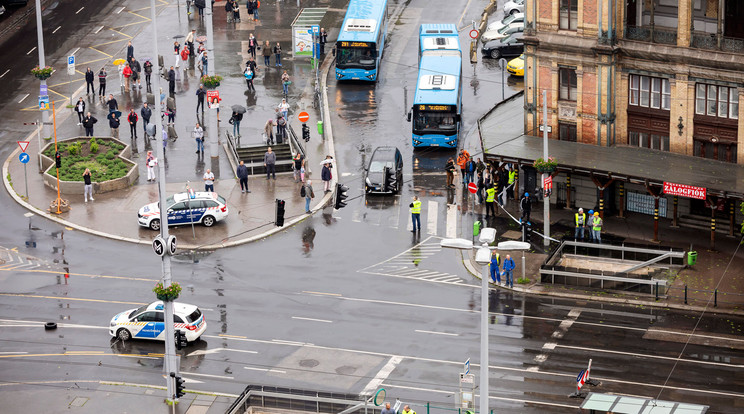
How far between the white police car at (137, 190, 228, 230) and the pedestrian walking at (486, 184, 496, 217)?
533 inches

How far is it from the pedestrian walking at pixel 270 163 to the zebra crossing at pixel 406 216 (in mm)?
6294

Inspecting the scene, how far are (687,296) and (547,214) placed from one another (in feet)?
29.1

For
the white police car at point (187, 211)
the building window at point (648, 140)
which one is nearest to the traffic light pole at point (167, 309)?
the white police car at point (187, 211)

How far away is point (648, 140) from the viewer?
67062 mm

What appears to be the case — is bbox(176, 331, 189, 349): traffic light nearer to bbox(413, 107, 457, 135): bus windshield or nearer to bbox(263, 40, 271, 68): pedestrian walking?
bbox(413, 107, 457, 135): bus windshield

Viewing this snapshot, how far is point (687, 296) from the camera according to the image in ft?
190

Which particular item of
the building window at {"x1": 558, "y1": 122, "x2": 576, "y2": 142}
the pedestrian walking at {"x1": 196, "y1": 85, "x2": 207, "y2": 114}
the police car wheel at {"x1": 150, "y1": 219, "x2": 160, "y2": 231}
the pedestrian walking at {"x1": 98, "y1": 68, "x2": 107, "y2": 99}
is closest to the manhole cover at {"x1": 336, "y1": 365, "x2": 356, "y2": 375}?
the police car wheel at {"x1": 150, "y1": 219, "x2": 160, "y2": 231}

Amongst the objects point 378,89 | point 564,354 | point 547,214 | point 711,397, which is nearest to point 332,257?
point 547,214

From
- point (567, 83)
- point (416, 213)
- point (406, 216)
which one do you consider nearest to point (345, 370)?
point (416, 213)

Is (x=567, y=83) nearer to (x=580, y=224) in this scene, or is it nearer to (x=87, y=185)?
(x=580, y=224)

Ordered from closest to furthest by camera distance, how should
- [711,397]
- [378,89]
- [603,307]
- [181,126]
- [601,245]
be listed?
[711,397] → [603,307] → [601,245] → [181,126] → [378,89]

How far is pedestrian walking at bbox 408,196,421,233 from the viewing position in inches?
2571

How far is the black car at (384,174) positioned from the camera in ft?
232

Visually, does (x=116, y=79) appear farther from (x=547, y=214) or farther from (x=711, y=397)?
(x=711, y=397)
